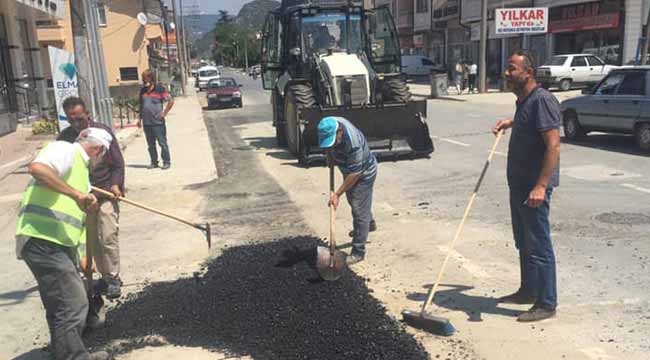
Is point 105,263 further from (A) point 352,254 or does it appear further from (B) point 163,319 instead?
(A) point 352,254

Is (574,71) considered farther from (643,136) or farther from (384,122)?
(384,122)

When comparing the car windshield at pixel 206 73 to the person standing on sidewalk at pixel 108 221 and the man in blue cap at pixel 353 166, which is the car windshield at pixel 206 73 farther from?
the person standing on sidewalk at pixel 108 221

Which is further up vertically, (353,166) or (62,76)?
(62,76)

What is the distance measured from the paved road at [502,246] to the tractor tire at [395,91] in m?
1.37

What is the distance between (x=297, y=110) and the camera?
39.6 feet

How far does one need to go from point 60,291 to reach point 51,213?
493mm

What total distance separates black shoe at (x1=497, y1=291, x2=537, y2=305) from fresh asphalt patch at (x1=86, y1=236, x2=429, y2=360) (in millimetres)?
1007

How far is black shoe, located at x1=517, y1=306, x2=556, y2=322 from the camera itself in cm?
464

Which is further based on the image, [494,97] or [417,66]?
[417,66]

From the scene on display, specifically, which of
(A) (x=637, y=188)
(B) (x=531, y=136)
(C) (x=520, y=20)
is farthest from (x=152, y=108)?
(C) (x=520, y=20)

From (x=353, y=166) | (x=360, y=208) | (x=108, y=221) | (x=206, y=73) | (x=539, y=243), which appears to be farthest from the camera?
(x=206, y=73)

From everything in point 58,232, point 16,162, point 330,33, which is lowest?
point 16,162

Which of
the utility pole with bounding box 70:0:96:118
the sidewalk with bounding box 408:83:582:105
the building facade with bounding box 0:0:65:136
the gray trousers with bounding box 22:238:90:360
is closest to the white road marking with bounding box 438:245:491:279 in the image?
the gray trousers with bounding box 22:238:90:360

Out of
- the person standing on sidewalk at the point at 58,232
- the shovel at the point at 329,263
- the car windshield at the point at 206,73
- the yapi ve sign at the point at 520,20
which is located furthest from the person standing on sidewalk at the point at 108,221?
the car windshield at the point at 206,73
